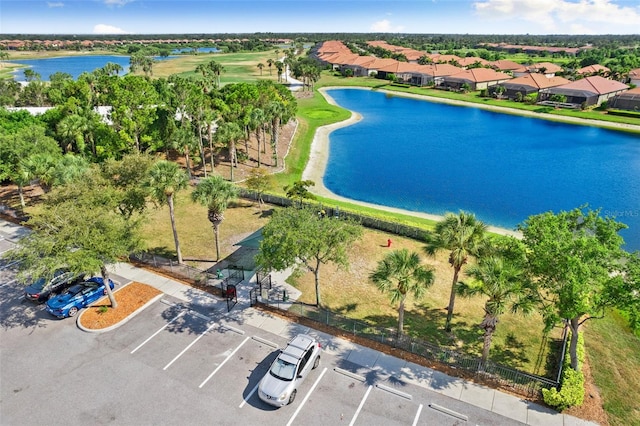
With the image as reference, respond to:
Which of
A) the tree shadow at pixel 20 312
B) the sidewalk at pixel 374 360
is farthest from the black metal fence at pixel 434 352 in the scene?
the tree shadow at pixel 20 312

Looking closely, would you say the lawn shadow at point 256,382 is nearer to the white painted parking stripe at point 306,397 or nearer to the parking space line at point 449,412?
the white painted parking stripe at point 306,397

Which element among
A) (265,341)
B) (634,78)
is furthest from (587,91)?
(265,341)

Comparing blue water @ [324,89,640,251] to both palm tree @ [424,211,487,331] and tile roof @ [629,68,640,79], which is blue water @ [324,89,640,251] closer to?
palm tree @ [424,211,487,331]

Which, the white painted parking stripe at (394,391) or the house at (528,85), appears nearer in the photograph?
the white painted parking stripe at (394,391)

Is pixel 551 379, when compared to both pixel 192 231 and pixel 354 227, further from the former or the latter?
pixel 192 231

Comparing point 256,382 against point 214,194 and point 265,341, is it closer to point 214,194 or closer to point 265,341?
point 265,341
